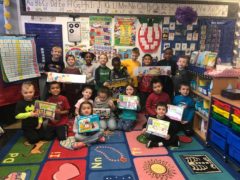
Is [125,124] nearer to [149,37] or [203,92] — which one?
[203,92]

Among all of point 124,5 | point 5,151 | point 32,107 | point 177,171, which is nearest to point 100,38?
point 124,5

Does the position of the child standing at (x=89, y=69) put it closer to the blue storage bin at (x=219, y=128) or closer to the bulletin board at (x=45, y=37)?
the bulletin board at (x=45, y=37)

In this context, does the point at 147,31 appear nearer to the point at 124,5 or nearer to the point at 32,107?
the point at 124,5

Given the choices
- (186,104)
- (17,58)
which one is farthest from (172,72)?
(17,58)

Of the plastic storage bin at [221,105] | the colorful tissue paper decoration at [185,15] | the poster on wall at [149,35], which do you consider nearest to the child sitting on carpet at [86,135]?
the plastic storage bin at [221,105]

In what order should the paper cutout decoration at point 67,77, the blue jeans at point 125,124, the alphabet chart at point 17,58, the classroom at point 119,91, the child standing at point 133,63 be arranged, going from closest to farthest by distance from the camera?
the classroom at point 119,91 < the alphabet chart at point 17,58 < the blue jeans at point 125,124 < the paper cutout decoration at point 67,77 < the child standing at point 133,63

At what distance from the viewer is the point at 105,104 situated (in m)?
3.44

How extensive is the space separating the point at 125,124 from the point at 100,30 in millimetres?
1903

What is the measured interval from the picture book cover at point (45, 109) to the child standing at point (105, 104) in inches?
28.6

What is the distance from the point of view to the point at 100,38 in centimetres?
420

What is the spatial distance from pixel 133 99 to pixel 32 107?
144cm

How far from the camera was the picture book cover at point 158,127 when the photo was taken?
2.75 metres

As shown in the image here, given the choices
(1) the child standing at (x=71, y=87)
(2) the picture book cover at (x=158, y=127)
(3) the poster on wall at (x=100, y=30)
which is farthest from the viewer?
(3) the poster on wall at (x=100, y=30)

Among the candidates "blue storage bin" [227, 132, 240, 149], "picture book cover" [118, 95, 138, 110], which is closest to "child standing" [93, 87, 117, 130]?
"picture book cover" [118, 95, 138, 110]
